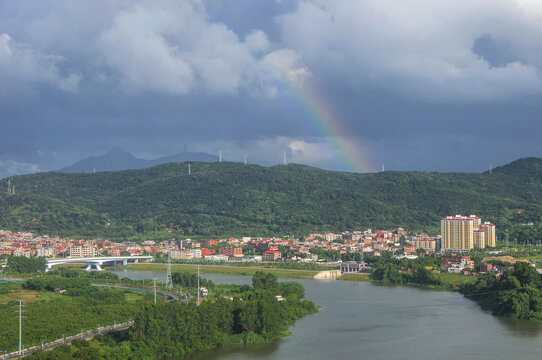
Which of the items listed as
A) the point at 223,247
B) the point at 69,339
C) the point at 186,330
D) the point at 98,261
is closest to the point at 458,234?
the point at 223,247

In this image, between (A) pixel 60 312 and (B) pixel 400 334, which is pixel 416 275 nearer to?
(B) pixel 400 334

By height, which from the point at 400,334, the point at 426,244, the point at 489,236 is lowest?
the point at 400,334

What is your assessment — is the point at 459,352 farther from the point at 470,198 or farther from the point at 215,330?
the point at 470,198

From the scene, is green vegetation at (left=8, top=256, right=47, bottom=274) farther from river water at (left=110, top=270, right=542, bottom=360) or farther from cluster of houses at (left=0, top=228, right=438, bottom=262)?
river water at (left=110, top=270, right=542, bottom=360)

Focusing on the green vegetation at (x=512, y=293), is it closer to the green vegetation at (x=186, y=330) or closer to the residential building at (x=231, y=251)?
the green vegetation at (x=186, y=330)

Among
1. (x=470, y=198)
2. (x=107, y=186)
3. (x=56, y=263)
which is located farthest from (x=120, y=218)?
(x=470, y=198)

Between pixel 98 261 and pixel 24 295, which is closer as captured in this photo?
pixel 24 295

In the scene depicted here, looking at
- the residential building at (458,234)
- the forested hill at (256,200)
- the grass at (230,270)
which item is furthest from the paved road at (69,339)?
the forested hill at (256,200)
